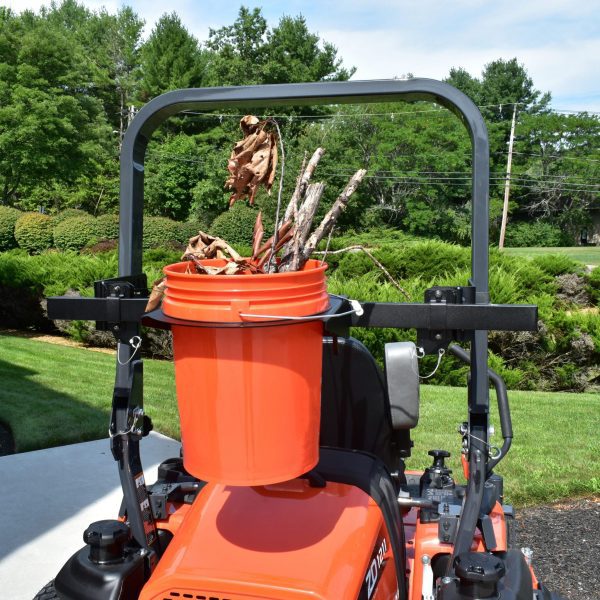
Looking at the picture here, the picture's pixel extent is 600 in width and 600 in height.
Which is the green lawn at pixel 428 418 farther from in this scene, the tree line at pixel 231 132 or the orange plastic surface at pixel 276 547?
the tree line at pixel 231 132

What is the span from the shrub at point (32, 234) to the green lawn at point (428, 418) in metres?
12.9

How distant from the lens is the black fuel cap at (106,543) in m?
1.74

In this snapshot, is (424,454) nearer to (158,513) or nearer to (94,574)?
(158,513)

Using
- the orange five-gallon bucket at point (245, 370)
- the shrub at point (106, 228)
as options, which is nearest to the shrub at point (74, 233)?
the shrub at point (106, 228)

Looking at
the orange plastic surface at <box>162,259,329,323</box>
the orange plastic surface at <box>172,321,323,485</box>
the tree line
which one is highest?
the tree line

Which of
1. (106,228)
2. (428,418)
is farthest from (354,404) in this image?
(106,228)

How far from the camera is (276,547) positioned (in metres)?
1.61

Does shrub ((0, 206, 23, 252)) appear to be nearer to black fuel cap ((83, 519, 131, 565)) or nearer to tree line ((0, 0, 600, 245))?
tree line ((0, 0, 600, 245))

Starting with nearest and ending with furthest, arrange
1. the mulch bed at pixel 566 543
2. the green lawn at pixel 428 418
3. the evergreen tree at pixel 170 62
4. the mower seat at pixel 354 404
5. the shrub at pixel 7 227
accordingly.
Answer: the mower seat at pixel 354 404
the mulch bed at pixel 566 543
the green lawn at pixel 428 418
the shrub at pixel 7 227
the evergreen tree at pixel 170 62

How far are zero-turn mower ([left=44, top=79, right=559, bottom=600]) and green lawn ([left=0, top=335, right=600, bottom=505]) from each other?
2.44m

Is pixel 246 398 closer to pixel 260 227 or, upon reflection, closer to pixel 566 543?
pixel 260 227

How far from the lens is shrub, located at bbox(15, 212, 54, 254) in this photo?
65.7ft

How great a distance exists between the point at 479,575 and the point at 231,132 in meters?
33.2

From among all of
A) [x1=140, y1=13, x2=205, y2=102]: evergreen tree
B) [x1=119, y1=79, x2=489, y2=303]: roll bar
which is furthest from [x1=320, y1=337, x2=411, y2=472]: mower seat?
[x1=140, y1=13, x2=205, y2=102]: evergreen tree
